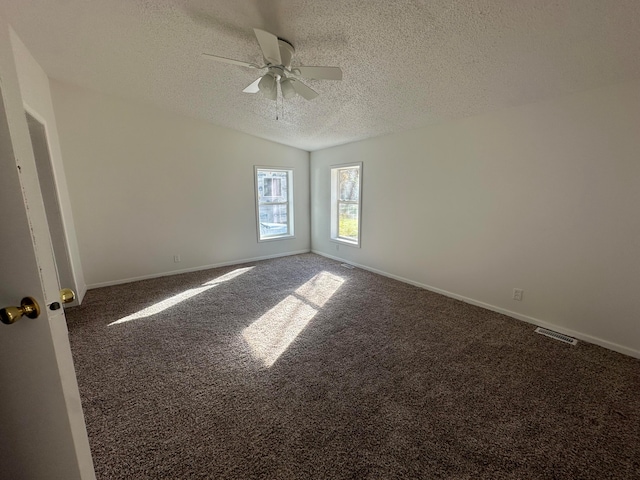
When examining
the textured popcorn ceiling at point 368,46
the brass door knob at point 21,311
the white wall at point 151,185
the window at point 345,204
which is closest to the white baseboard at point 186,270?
the white wall at point 151,185

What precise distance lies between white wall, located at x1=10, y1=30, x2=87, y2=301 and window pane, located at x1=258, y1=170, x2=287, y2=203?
268 centimetres

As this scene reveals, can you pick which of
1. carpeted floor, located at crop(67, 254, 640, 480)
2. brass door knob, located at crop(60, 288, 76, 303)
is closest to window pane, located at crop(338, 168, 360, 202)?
carpeted floor, located at crop(67, 254, 640, 480)

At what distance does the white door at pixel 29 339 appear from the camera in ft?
2.37

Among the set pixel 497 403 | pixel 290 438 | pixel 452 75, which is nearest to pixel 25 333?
pixel 290 438

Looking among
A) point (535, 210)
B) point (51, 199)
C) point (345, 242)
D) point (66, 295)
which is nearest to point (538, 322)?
point (535, 210)

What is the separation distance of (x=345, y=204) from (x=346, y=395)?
3701 mm

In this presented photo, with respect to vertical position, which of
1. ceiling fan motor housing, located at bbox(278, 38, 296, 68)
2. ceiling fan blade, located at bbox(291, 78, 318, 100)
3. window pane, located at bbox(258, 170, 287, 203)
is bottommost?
window pane, located at bbox(258, 170, 287, 203)

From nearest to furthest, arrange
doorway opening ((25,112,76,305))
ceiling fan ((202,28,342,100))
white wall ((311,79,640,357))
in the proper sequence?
ceiling fan ((202,28,342,100))
white wall ((311,79,640,357))
doorway opening ((25,112,76,305))

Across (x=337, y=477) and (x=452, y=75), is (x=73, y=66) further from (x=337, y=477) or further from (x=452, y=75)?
(x=337, y=477)

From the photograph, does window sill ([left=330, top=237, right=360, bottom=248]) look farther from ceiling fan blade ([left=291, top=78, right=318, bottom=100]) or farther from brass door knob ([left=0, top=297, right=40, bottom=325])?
brass door knob ([left=0, top=297, right=40, bottom=325])

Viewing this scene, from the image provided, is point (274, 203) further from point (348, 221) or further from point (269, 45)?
point (269, 45)

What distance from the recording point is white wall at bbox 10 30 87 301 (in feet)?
8.12

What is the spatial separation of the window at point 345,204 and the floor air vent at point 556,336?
8.81 feet

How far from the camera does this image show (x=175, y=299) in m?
3.36
